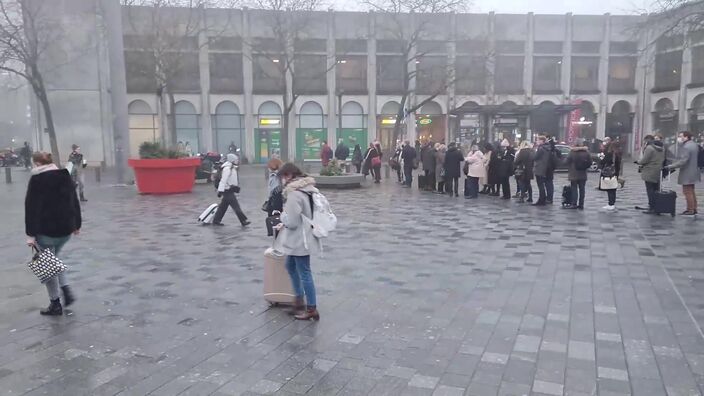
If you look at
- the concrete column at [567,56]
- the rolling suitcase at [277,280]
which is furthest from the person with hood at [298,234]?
the concrete column at [567,56]

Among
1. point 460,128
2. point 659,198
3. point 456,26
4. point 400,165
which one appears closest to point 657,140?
point 659,198

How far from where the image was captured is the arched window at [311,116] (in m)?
45.6

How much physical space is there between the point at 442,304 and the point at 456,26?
42.0 metres

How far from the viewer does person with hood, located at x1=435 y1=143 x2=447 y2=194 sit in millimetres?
18109

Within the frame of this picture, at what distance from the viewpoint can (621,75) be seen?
46.8 meters

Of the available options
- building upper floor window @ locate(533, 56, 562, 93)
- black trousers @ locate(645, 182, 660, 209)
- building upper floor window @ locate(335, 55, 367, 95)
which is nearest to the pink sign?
building upper floor window @ locate(533, 56, 562, 93)

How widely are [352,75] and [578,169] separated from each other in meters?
33.9

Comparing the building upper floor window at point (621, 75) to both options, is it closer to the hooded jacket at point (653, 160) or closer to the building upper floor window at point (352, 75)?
the building upper floor window at point (352, 75)

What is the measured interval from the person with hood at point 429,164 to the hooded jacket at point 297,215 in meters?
13.6

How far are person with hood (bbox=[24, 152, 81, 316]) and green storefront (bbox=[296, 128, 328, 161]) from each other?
131ft

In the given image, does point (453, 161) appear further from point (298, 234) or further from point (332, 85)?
point (332, 85)

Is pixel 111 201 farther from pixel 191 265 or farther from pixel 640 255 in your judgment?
pixel 640 255

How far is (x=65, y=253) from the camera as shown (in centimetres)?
893

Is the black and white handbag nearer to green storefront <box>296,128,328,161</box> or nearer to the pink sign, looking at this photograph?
the pink sign
